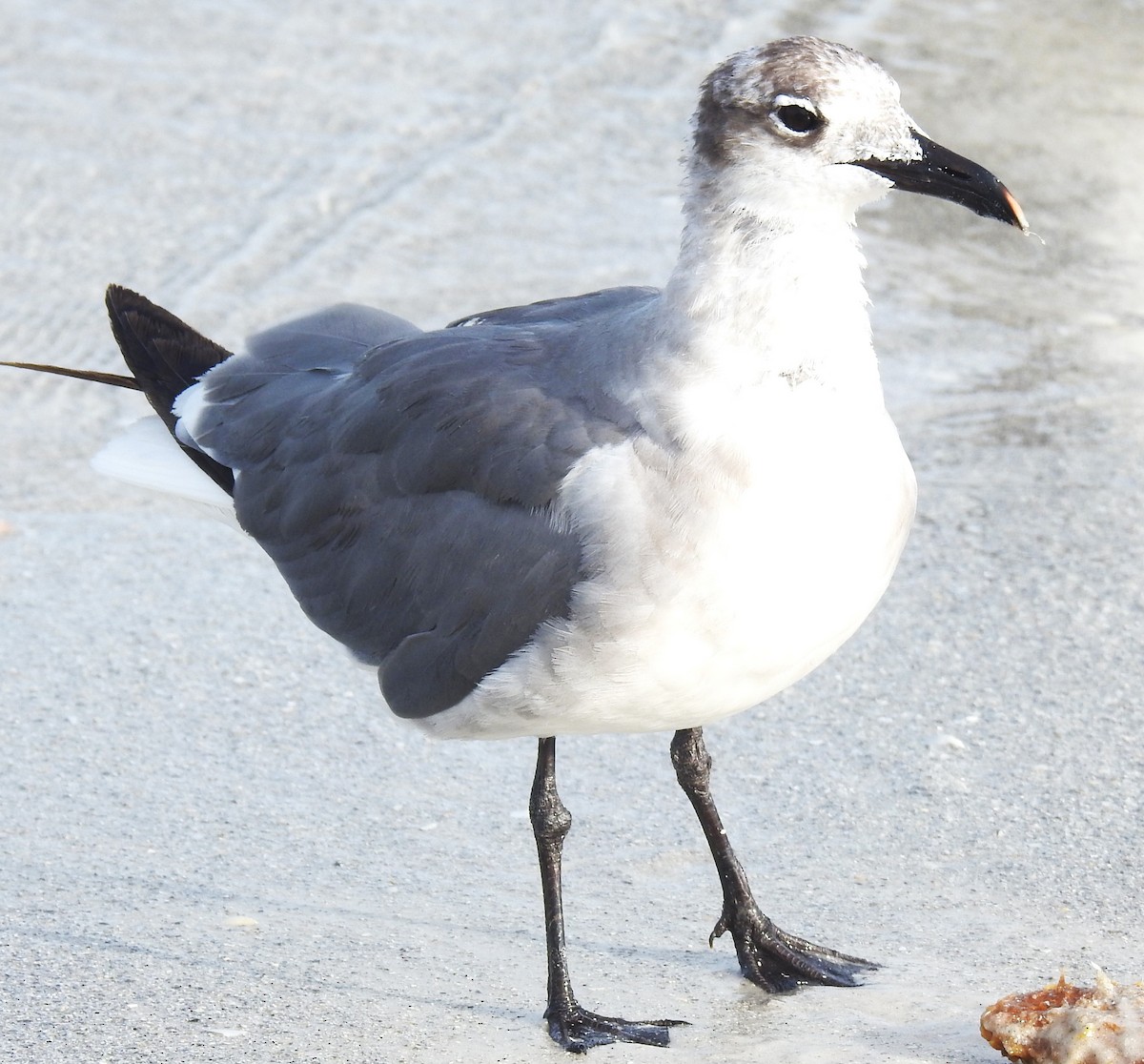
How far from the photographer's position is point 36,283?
23.7 feet

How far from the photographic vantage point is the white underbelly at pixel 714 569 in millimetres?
3377

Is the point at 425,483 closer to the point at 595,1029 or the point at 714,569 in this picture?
the point at 714,569

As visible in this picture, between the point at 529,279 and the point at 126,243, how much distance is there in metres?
1.66

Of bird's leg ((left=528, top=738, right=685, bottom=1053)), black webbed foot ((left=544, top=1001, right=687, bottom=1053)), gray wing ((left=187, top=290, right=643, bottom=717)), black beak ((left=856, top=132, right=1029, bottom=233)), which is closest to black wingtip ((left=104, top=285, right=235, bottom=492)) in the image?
gray wing ((left=187, top=290, right=643, bottom=717))

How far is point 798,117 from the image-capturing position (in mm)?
3332

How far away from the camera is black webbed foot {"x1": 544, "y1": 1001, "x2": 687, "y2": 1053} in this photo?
143 inches

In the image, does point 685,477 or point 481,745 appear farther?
point 481,745

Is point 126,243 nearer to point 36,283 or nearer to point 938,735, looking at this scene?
point 36,283

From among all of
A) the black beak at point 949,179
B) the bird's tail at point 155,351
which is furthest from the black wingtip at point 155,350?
the black beak at point 949,179

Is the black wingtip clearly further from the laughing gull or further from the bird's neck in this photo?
the bird's neck

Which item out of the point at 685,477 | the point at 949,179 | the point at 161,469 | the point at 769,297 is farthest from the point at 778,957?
the point at 161,469

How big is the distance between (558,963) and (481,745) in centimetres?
120

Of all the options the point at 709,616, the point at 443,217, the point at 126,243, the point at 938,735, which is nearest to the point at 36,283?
the point at 126,243

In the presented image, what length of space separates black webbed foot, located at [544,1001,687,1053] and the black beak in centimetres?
170
